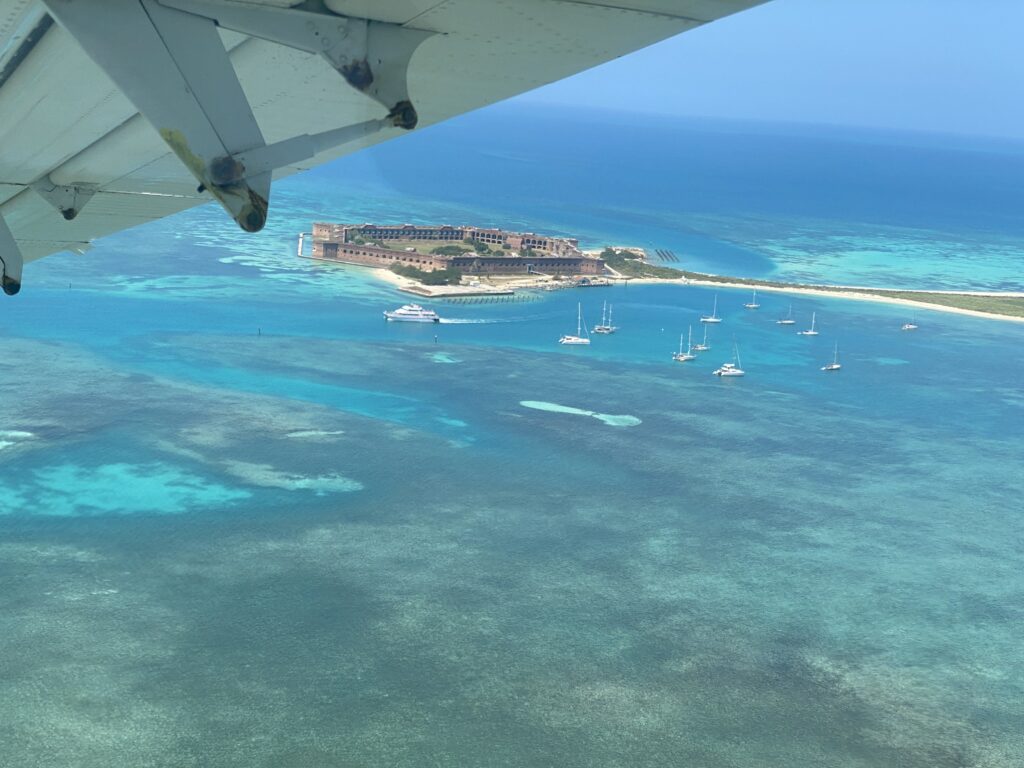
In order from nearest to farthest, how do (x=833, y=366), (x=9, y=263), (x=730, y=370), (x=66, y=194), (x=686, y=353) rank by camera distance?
1. (x=9, y=263)
2. (x=66, y=194)
3. (x=730, y=370)
4. (x=833, y=366)
5. (x=686, y=353)

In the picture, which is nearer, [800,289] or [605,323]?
[605,323]

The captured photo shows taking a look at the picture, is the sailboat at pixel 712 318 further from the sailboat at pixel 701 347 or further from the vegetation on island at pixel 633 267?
the vegetation on island at pixel 633 267

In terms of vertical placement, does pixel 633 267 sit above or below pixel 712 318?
above

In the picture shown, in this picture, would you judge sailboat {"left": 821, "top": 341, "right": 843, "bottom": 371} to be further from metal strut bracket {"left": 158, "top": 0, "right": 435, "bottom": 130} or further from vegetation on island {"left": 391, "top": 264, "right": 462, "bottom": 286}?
metal strut bracket {"left": 158, "top": 0, "right": 435, "bottom": 130}

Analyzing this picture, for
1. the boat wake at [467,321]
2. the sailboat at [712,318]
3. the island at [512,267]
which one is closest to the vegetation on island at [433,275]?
the island at [512,267]

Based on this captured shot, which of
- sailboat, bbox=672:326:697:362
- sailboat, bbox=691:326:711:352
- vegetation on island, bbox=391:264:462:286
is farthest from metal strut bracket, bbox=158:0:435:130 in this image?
vegetation on island, bbox=391:264:462:286

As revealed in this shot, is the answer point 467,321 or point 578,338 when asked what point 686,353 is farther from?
point 467,321

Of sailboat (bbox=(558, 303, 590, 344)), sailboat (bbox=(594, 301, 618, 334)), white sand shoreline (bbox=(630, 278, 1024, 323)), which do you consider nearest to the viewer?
sailboat (bbox=(558, 303, 590, 344))

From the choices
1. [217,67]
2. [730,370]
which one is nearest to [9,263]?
[217,67]
